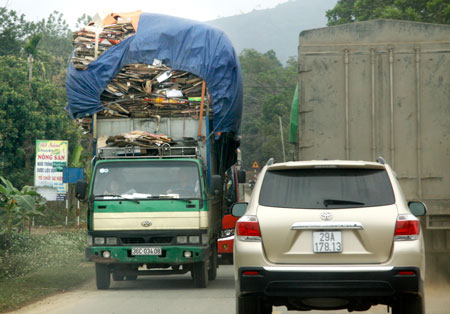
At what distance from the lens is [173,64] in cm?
1403

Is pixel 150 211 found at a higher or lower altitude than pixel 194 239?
higher

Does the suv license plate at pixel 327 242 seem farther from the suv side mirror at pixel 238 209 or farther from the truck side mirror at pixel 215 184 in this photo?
the truck side mirror at pixel 215 184

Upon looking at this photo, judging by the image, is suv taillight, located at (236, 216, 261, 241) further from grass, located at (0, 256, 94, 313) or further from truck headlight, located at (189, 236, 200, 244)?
truck headlight, located at (189, 236, 200, 244)

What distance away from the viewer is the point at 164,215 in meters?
12.5

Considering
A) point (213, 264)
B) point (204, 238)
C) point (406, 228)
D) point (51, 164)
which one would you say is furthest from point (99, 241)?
point (51, 164)

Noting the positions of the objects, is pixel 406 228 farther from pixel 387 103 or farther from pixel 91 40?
pixel 91 40

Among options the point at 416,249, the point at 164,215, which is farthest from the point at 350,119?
the point at 416,249

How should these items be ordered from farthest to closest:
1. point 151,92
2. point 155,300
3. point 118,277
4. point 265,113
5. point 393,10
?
1. point 265,113
2. point 393,10
3. point 118,277
4. point 151,92
5. point 155,300

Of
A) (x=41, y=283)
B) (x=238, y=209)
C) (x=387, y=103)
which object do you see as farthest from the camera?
(x=41, y=283)

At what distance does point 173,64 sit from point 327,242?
795 cm

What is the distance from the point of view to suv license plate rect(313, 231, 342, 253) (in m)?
6.67

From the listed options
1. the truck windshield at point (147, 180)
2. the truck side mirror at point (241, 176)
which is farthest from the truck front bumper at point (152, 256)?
the truck side mirror at point (241, 176)

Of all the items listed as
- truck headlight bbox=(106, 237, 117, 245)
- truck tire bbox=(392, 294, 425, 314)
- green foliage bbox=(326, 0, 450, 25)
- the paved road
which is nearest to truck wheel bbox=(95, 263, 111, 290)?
the paved road

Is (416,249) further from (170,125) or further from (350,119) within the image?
(170,125)
